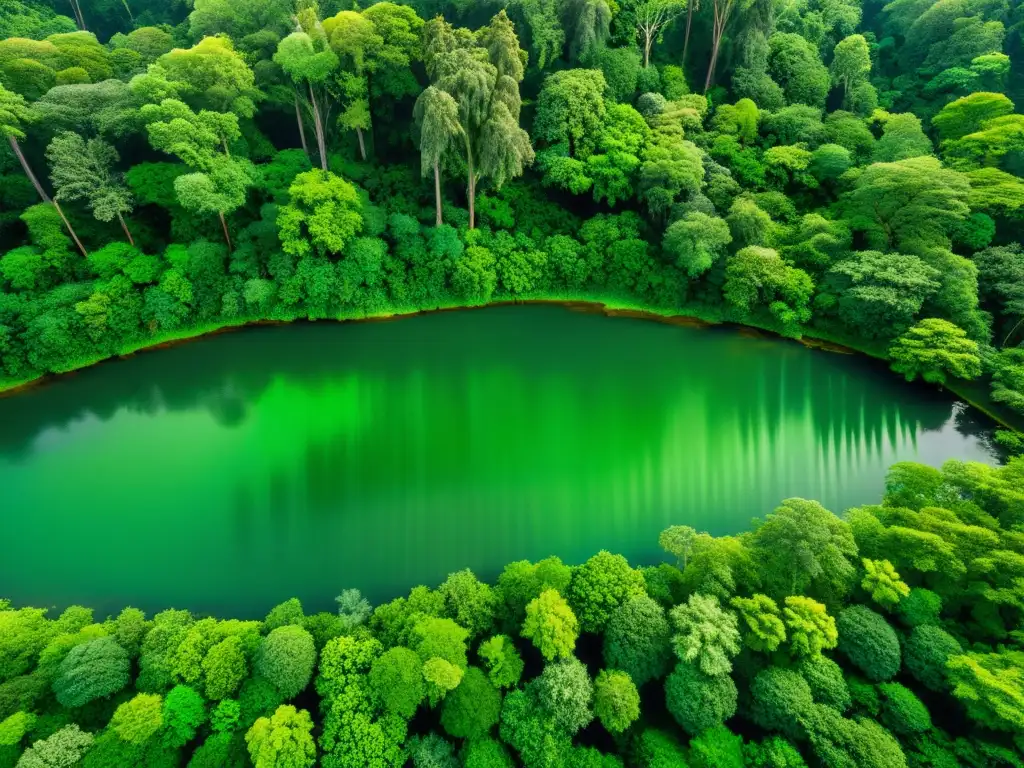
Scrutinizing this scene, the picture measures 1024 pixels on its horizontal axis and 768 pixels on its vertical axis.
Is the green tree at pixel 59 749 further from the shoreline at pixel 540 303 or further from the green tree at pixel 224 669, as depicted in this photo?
the shoreline at pixel 540 303

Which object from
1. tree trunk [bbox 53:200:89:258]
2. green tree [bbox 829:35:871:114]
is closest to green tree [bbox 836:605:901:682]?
tree trunk [bbox 53:200:89:258]

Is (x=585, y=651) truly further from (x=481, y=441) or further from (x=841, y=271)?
(x=841, y=271)

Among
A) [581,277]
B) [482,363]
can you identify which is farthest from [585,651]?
[581,277]

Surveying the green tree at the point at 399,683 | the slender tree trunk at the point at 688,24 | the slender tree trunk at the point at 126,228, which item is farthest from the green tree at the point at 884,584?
the slender tree trunk at the point at 688,24

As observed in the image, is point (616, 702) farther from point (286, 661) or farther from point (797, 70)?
point (797, 70)

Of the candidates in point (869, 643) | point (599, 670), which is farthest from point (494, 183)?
point (869, 643)

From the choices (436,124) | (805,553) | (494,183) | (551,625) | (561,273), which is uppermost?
(436,124)
